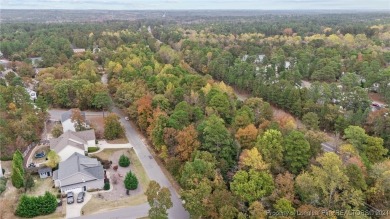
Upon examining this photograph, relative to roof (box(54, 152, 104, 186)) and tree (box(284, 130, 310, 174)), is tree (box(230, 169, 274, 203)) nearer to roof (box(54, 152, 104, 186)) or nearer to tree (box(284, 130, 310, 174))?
tree (box(284, 130, 310, 174))

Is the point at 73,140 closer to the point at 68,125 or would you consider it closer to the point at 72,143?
the point at 72,143

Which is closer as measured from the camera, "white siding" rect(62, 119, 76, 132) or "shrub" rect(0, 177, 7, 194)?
"shrub" rect(0, 177, 7, 194)

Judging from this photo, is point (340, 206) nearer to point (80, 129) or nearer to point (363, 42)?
point (80, 129)

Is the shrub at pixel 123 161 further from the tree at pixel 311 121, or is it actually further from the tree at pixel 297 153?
the tree at pixel 311 121

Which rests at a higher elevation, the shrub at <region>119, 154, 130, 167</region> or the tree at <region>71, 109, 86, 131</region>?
the tree at <region>71, 109, 86, 131</region>

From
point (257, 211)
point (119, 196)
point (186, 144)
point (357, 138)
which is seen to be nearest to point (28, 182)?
point (119, 196)

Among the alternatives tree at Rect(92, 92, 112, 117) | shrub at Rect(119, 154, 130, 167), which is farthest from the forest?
shrub at Rect(119, 154, 130, 167)

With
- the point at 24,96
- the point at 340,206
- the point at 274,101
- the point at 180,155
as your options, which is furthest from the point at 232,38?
the point at 340,206
